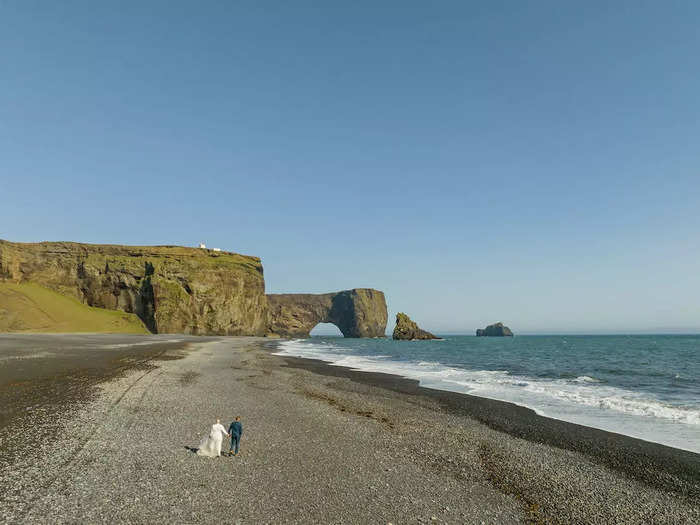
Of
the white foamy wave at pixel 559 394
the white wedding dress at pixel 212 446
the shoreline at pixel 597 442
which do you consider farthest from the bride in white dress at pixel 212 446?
the white foamy wave at pixel 559 394

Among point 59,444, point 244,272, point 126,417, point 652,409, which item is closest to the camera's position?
point 59,444

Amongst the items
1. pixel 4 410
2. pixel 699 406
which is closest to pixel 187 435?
pixel 4 410

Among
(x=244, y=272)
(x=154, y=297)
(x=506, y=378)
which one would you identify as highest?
(x=244, y=272)

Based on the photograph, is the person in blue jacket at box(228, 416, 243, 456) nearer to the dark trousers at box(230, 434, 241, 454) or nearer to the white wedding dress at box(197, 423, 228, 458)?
the dark trousers at box(230, 434, 241, 454)

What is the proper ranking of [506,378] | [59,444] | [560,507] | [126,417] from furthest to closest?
[506,378]
[126,417]
[59,444]
[560,507]

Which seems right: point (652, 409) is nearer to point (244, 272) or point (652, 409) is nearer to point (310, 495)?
point (310, 495)

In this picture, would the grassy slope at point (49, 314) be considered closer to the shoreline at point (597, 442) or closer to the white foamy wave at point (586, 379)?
the shoreline at point (597, 442)

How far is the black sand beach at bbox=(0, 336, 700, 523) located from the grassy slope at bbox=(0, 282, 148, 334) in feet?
262

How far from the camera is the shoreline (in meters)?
12.4

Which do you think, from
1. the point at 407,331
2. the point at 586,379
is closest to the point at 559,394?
the point at 586,379

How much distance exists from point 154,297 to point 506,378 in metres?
103

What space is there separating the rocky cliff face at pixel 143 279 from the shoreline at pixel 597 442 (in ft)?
356

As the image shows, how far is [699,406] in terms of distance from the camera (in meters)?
23.5

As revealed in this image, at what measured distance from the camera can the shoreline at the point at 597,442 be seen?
12.4m
